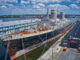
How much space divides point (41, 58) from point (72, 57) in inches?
90.7

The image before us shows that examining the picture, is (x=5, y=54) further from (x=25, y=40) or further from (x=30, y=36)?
(x=30, y=36)

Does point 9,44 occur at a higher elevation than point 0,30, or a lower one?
lower

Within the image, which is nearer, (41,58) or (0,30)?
(41,58)

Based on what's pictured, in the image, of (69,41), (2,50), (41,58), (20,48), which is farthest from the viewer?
(69,41)

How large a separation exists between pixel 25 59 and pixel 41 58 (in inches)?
46.0

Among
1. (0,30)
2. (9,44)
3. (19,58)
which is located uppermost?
(0,30)

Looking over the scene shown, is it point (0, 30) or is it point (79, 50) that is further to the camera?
point (0, 30)

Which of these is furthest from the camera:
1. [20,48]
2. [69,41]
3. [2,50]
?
[69,41]

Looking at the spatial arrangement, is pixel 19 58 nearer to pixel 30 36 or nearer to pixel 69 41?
pixel 30 36

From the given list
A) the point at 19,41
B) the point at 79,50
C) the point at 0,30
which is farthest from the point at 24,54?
the point at 79,50

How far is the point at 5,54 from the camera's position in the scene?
863 centimetres

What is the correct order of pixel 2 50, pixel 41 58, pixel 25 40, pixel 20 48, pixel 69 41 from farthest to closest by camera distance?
pixel 69 41 → pixel 25 40 → pixel 20 48 → pixel 2 50 → pixel 41 58

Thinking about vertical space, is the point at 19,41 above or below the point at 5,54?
above

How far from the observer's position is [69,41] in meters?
11.3
